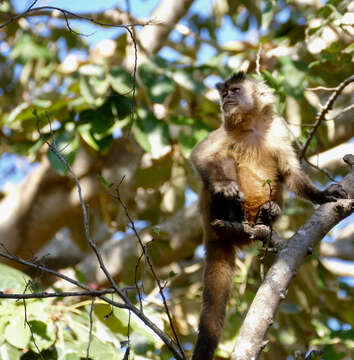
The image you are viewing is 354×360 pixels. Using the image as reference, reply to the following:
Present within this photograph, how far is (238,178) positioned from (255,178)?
115mm

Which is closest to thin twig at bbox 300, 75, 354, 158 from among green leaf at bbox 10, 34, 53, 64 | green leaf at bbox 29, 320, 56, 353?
green leaf at bbox 29, 320, 56, 353

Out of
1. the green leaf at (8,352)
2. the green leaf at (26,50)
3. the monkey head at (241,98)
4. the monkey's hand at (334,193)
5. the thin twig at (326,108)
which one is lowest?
the green leaf at (8,352)

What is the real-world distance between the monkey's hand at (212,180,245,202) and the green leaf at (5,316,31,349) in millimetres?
→ 1359

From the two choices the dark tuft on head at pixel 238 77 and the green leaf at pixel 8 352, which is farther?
the dark tuft on head at pixel 238 77

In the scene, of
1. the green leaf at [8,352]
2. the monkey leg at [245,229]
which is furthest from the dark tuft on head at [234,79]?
the green leaf at [8,352]

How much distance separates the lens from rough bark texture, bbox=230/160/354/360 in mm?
2109

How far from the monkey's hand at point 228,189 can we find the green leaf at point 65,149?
4.22ft

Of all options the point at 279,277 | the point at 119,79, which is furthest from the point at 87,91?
the point at 279,277

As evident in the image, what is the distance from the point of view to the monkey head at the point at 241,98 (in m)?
4.09

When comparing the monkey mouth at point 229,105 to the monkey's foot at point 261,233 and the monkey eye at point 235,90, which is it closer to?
the monkey eye at point 235,90

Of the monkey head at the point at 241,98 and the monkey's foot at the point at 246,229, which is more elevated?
the monkey head at the point at 241,98

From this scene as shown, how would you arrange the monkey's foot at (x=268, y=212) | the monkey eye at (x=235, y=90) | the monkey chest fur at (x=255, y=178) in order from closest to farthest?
the monkey's foot at (x=268, y=212)
the monkey chest fur at (x=255, y=178)
the monkey eye at (x=235, y=90)

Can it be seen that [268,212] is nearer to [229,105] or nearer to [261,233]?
[261,233]

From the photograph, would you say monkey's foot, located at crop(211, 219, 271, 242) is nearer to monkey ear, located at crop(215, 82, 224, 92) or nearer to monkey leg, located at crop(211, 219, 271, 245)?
monkey leg, located at crop(211, 219, 271, 245)
